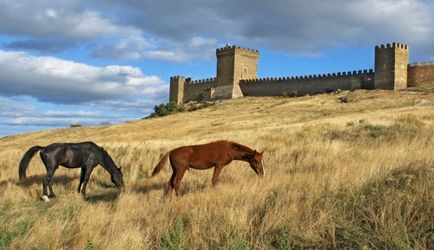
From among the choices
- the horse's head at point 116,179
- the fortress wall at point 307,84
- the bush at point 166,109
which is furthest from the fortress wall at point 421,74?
the horse's head at point 116,179

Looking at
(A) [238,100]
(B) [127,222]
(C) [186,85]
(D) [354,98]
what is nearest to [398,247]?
(B) [127,222]

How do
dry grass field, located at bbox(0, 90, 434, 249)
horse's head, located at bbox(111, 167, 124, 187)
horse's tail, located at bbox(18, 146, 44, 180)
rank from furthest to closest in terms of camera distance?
1. horse's tail, located at bbox(18, 146, 44, 180)
2. horse's head, located at bbox(111, 167, 124, 187)
3. dry grass field, located at bbox(0, 90, 434, 249)

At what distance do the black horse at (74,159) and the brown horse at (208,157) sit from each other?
8.51 ft

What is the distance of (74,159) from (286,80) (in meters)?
60.5

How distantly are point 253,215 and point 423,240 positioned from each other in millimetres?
2350

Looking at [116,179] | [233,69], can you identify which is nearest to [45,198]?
[116,179]

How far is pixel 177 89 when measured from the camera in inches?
3442

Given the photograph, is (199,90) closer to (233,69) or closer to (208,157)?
(233,69)

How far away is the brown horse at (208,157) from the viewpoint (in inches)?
401

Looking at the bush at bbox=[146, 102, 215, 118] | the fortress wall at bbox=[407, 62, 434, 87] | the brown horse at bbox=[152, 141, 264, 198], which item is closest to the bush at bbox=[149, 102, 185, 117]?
the bush at bbox=[146, 102, 215, 118]

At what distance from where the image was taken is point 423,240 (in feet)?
18.2

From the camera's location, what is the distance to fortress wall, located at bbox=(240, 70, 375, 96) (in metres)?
61.5

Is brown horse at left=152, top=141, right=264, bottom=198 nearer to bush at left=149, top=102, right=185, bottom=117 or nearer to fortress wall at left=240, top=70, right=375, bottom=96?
fortress wall at left=240, top=70, right=375, bottom=96

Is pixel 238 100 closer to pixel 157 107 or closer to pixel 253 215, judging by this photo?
pixel 157 107
